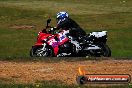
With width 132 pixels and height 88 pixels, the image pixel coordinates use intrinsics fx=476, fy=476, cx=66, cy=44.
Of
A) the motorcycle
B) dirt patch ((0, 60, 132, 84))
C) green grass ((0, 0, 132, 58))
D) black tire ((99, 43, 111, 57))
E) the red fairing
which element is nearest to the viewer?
dirt patch ((0, 60, 132, 84))

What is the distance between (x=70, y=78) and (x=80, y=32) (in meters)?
7.75

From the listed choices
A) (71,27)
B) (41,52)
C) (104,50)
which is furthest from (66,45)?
(104,50)

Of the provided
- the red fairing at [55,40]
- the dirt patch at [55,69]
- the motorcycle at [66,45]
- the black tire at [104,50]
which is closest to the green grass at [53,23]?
the motorcycle at [66,45]

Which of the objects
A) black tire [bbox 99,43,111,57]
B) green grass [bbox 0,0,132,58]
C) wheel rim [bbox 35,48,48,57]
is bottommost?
green grass [bbox 0,0,132,58]

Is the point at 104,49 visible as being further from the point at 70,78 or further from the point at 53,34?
the point at 70,78

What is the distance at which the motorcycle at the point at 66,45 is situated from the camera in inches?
795

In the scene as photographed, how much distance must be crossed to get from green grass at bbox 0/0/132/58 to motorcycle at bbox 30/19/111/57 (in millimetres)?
1571

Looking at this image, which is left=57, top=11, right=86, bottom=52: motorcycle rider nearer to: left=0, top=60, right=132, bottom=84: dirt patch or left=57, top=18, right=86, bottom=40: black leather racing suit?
left=57, top=18, right=86, bottom=40: black leather racing suit

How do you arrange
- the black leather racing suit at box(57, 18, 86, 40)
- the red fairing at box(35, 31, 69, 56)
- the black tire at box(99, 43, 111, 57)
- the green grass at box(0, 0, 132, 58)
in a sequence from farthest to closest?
the green grass at box(0, 0, 132, 58)
the red fairing at box(35, 31, 69, 56)
the black leather racing suit at box(57, 18, 86, 40)
the black tire at box(99, 43, 111, 57)

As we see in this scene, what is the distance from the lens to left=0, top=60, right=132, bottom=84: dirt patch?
1298cm

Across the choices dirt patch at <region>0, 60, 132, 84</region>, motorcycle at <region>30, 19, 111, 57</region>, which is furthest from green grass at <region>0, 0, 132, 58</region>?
dirt patch at <region>0, 60, 132, 84</region>

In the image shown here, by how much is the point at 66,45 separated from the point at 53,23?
21.3 metres

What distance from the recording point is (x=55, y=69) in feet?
46.7

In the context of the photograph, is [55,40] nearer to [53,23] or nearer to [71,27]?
[71,27]
